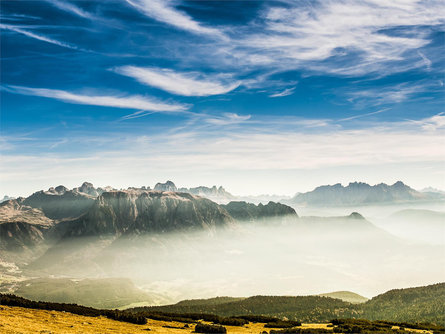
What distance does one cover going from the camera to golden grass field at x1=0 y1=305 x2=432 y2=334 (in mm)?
59406

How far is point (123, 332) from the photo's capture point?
2584 inches

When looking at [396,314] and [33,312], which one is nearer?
[33,312]

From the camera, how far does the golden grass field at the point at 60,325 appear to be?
59.4 metres

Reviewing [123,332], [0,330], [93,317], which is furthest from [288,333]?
[0,330]

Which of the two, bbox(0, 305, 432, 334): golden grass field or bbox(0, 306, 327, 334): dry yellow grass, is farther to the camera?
bbox(0, 306, 327, 334): dry yellow grass

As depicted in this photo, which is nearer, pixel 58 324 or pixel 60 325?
pixel 60 325

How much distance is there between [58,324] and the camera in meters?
67.6

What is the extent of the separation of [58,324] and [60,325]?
1300mm

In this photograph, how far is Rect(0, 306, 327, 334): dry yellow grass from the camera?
5959cm

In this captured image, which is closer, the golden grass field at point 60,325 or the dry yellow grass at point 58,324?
the golden grass field at point 60,325

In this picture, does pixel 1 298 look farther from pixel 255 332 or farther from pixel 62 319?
pixel 255 332

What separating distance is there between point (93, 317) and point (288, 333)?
175 ft

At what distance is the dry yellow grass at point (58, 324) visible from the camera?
196ft

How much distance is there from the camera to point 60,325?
66750 millimetres
